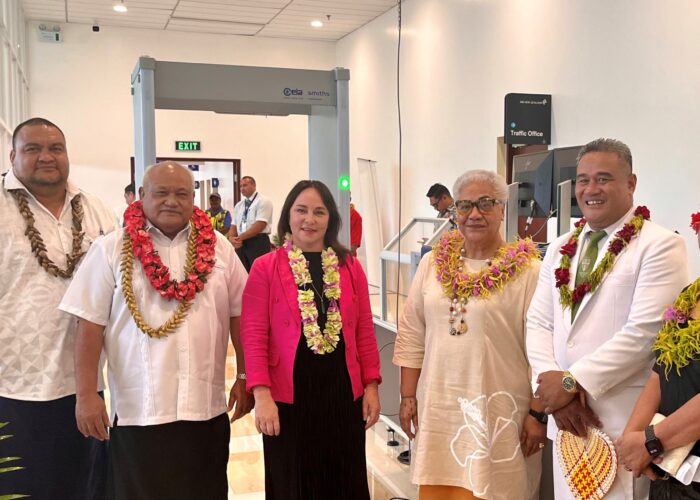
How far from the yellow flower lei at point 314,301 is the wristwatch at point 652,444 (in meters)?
1.02

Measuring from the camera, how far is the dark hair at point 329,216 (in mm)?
2371

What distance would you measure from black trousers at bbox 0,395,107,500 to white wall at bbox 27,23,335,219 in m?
9.25

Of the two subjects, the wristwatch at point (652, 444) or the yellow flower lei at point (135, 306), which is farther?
the yellow flower lei at point (135, 306)

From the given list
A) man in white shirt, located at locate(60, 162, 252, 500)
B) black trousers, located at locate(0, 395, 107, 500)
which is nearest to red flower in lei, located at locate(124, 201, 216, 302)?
man in white shirt, located at locate(60, 162, 252, 500)

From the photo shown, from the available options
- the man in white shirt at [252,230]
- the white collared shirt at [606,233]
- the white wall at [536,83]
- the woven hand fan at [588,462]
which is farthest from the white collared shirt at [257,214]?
the woven hand fan at [588,462]

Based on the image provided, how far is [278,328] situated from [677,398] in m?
1.24

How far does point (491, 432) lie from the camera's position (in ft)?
7.34

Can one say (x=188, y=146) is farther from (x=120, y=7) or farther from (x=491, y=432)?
(x=491, y=432)

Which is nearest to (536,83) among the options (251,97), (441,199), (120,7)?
(441,199)

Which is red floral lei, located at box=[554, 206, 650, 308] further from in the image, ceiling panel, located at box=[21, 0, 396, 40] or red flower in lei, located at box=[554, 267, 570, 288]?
ceiling panel, located at box=[21, 0, 396, 40]

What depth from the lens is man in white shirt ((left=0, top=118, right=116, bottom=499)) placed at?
7.70ft

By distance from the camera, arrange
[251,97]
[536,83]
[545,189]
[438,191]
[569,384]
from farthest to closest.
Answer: [438,191]
[536,83]
[251,97]
[545,189]
[569,384]

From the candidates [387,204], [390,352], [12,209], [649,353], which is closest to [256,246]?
[387,204]

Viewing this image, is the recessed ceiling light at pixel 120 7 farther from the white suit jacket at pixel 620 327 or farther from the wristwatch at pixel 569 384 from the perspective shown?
the wristwatch at pixel 569 384
